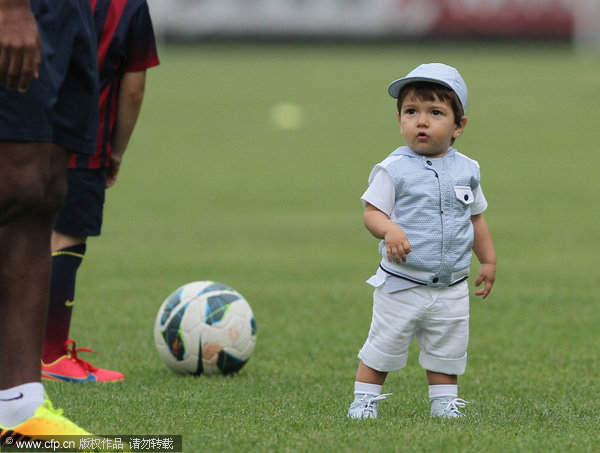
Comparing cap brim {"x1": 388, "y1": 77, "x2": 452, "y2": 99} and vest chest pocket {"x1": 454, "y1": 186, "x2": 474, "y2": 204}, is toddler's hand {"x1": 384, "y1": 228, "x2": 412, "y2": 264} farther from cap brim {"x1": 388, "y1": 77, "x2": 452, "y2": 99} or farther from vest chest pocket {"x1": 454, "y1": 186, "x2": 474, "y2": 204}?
cap brim {"x1": 388, "y1": 77, "x2": 452, "y2": 99}

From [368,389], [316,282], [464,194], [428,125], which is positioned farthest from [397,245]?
[316,282]

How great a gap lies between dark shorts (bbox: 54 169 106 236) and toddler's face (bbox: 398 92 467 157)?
5.56 feet

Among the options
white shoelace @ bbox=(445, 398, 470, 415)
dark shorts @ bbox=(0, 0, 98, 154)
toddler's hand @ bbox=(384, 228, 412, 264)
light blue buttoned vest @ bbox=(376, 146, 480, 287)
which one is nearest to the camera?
dark shorts @ bbox=(0, 0, 98, 154)

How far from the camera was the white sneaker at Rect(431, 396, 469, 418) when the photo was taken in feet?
13.5

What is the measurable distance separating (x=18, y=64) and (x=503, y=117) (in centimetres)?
2205

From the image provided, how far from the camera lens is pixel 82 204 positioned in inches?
200

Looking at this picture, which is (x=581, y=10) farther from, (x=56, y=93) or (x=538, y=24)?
(x=56, y=93)

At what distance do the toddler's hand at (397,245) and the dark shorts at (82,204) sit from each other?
1765mm

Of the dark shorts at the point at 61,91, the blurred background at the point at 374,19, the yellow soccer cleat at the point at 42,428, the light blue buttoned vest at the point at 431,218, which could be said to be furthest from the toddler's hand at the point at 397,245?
the blurred background at the point at 374,19

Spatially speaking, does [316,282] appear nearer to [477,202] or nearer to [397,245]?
[477,202]

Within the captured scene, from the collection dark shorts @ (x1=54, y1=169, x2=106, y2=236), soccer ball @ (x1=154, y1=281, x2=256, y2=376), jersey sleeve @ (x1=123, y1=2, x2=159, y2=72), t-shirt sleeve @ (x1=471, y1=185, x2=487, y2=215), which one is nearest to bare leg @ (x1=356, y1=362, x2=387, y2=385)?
t-shirt sleeve @ (x1=471, y1=185, x2=487, y2=215)

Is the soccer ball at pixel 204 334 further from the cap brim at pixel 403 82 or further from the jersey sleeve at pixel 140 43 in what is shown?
the cap brim at pixel 403 82

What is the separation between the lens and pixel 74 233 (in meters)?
5.11

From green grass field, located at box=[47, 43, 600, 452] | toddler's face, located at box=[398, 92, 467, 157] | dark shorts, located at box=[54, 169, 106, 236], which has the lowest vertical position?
green grass field, located at box=[47, 43, 600, 452]
